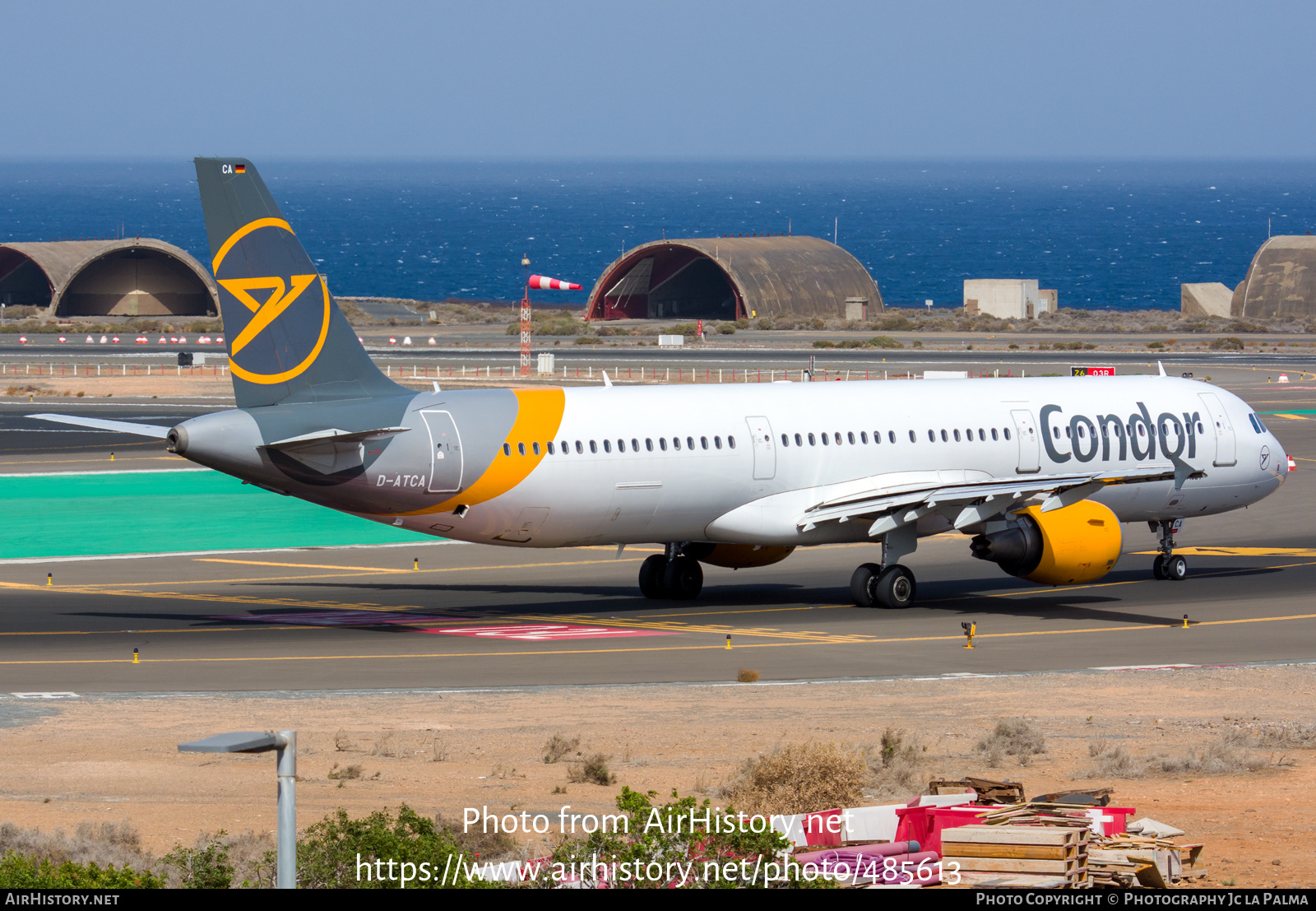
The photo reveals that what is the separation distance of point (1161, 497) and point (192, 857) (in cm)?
3198

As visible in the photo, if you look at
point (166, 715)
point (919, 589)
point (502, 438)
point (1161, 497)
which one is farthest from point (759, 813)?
point (1161, 497)

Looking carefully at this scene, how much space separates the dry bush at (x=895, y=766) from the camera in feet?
78.1

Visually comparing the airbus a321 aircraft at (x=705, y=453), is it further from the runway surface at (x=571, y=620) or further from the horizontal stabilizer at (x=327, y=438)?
the runway surface at (x=571, y=620)

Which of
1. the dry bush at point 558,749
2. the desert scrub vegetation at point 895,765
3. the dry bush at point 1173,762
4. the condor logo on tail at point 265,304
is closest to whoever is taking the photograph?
the desert scrub vegetation at point 895,765

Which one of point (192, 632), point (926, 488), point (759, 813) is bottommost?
point (759, 813)

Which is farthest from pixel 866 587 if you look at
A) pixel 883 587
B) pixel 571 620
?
pixel 571 620

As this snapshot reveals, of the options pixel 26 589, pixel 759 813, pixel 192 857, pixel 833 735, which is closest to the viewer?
pixel 192 857

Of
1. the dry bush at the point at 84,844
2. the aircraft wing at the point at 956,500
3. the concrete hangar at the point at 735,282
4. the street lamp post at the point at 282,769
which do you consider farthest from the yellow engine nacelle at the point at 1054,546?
the concrete hangar at the point at 735,282

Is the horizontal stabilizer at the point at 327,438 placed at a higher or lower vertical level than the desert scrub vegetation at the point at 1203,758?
higher

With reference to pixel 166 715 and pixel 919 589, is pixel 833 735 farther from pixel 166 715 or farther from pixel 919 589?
pixel 919 589

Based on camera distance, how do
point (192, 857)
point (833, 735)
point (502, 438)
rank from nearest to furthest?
point (192, 857) → point (833, 735) → point (502, 438)

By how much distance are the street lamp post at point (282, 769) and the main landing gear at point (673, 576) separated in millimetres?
27236

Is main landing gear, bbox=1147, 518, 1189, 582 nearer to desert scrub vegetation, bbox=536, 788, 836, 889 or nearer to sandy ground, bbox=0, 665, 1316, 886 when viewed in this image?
sandy ground, bbox=0, 665, 1316, 886

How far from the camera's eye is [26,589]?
42594mm
